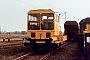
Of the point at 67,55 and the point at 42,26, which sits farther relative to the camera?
the point at 42,26

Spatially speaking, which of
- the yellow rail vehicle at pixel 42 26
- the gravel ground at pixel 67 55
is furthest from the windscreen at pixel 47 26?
the gravel ground at pixel 67 55

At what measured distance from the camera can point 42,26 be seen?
58.2ft

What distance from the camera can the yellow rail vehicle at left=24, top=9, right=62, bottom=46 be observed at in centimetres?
A: 1731

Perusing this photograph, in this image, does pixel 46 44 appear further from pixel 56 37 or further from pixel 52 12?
pixel 52 12

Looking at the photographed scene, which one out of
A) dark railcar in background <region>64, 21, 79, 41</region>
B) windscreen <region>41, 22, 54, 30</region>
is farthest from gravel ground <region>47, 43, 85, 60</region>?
dark railcar in background <region>64, 21, 79, 41</region>

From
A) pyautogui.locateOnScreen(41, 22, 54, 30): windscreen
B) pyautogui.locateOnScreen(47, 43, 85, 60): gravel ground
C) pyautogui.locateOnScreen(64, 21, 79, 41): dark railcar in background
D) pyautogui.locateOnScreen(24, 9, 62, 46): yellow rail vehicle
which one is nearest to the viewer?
pyautogui.locateOnScreen(47, 43, 85, 60): gravel ground

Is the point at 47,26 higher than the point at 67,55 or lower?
higher

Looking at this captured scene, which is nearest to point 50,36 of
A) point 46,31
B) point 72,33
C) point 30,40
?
point 46,31

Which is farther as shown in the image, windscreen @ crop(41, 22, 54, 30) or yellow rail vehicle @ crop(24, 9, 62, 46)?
windscreen @ crop(41, 22, 54, 30)

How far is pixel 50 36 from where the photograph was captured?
17.3 metres

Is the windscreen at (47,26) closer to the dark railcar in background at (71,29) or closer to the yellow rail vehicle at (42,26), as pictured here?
the yellow rail vehicle at (42,26)

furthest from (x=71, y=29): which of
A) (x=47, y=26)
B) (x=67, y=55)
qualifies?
(x=67, y=55)

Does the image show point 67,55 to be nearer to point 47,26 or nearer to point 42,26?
point 47,26

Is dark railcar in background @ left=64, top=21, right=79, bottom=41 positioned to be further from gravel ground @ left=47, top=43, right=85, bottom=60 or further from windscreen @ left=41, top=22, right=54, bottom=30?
windscreen @ left=41, top=22, right=54, bottom=30
